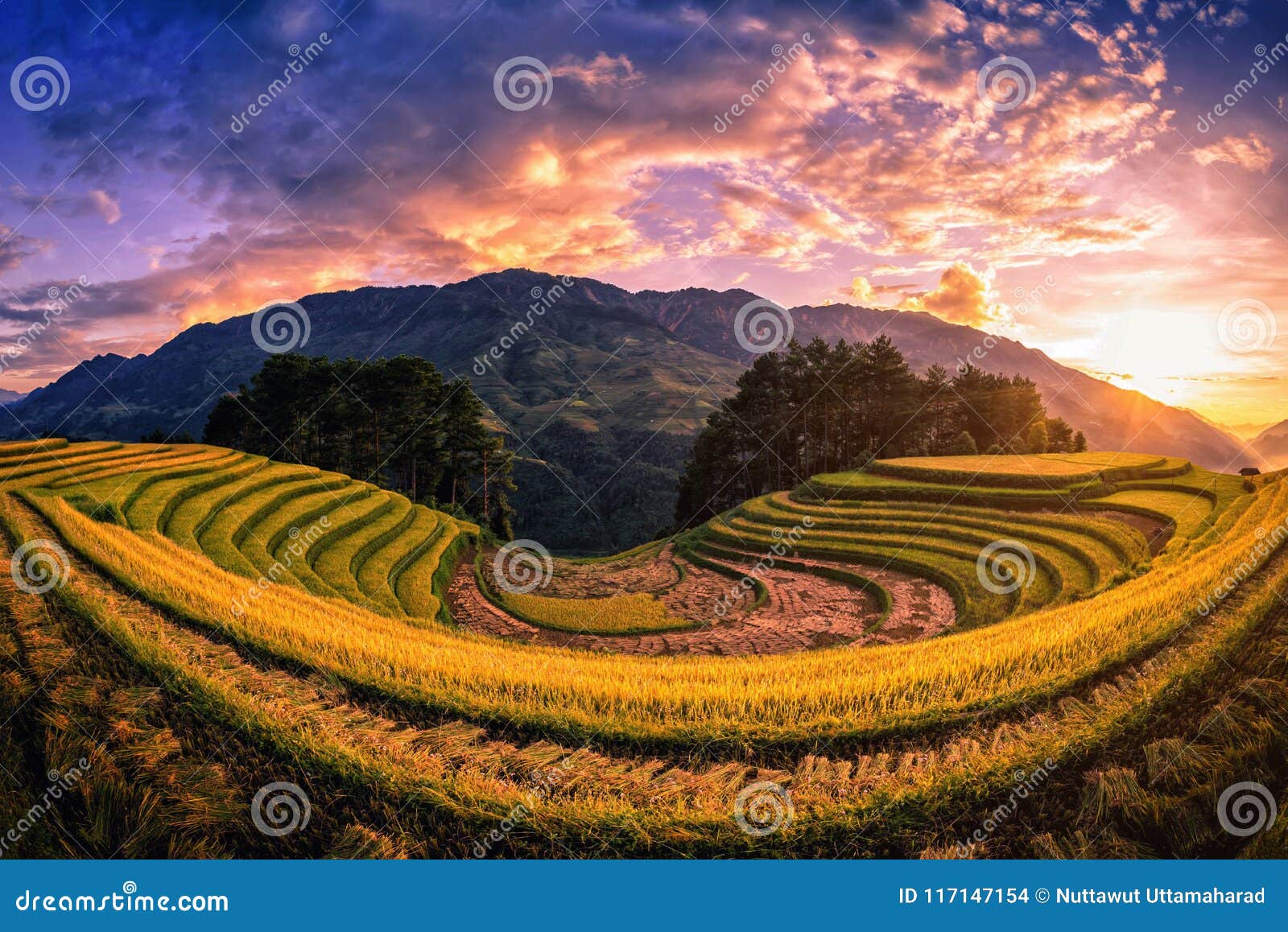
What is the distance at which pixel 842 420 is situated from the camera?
190ft

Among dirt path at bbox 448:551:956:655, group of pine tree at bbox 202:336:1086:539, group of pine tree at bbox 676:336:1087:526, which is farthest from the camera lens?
group of pine tree at bbox 676:336:1087:526

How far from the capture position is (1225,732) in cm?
475

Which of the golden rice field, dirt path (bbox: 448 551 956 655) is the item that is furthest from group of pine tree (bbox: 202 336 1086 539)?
the golden rice field

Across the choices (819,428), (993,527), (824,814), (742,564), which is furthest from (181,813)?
(819,428)

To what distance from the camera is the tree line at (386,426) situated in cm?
4272

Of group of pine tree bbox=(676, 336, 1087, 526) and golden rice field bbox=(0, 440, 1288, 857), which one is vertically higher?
group of pine tree bbox=(676, 336, 1087, 526)

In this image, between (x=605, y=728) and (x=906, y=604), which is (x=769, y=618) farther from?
(x=605, y=728)

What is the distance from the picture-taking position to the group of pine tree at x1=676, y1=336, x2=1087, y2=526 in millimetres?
54812

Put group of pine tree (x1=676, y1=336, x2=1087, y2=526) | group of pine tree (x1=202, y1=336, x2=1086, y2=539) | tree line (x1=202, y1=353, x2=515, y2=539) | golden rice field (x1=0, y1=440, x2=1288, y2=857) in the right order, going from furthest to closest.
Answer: group of pine tree (x1=676, y1=336, x2=1087, y2=526) < group of pine tree (x1=202, y1=336, x2=1086, y2=539) < tree line (x1=202, y1=353, x2=515, y2=539) < golden rice field (x1=0, y1=440, x2=1288, y2=857)

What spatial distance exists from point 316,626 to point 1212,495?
3526 cm

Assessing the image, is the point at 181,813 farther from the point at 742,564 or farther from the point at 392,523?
the point at 742,564

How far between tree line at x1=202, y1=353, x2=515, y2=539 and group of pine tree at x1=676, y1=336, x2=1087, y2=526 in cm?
2330

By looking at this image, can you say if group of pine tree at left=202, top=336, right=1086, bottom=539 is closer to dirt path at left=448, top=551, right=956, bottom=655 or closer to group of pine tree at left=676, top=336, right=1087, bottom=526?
group of pine tree at left=676, top=336, right=1087, bottom=526

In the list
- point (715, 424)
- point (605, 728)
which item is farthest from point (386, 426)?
point (605, 728)
